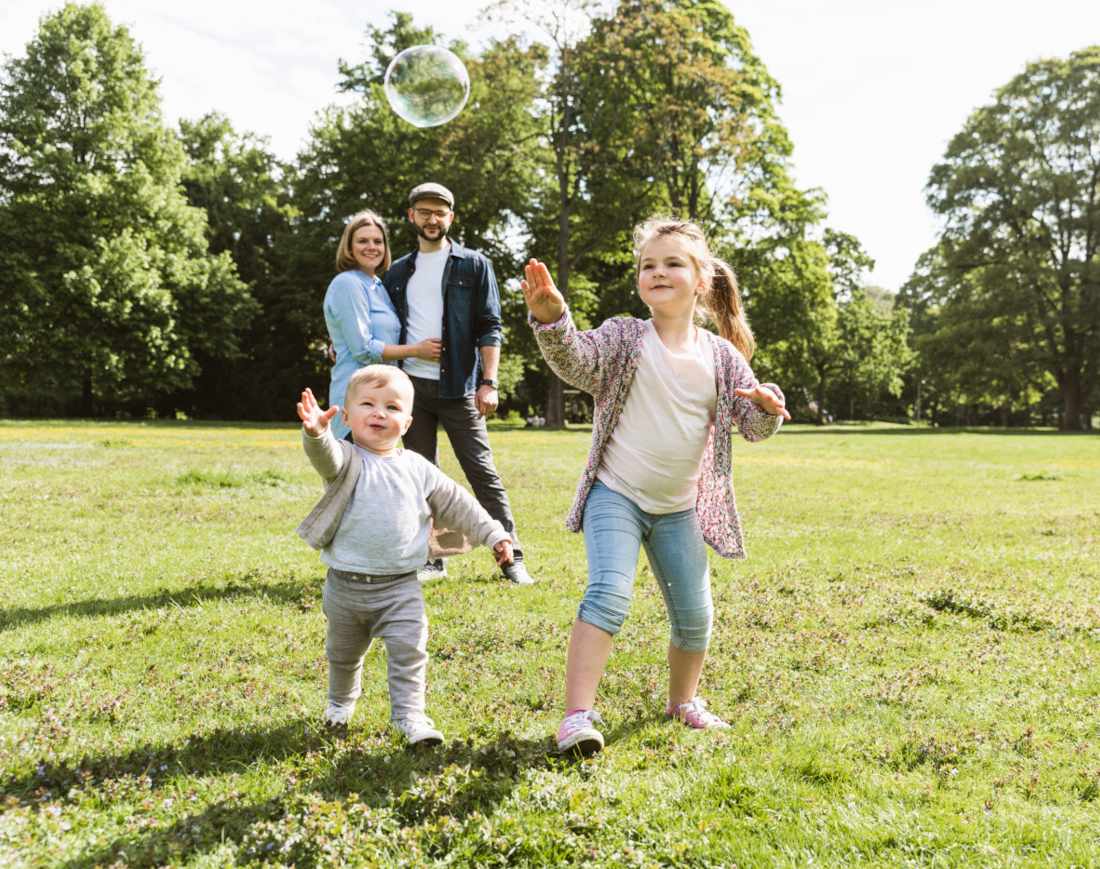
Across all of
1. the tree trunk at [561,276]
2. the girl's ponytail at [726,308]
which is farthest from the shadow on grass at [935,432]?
the girl's ponytail at [726,308]

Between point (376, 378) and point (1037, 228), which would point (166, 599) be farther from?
point (1037, 228)

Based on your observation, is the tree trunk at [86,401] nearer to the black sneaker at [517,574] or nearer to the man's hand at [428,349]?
the man's hand at [428,349]

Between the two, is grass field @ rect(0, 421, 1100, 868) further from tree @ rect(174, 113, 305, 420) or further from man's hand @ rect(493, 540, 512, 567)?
tree @ rect(174, 113, 305, 420)

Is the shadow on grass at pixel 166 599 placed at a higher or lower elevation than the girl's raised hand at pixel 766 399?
lower

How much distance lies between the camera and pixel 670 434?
142 inches

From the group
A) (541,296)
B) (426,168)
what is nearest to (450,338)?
(541,296)

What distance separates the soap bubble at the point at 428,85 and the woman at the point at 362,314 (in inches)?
85.0

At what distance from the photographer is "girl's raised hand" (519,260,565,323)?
10.9ft

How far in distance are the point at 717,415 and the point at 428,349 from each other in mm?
2682

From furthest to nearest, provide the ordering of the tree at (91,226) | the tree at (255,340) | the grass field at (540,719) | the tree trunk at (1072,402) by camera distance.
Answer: the tree trunk at (1072,402)
the tree at (255,340)
the tree at (91,226)
the grass field at (540,719)

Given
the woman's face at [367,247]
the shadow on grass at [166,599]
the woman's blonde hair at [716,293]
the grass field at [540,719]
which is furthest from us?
the woman's face at [367,247]

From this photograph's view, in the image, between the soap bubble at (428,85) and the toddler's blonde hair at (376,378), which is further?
the soap bubble at (428,85)

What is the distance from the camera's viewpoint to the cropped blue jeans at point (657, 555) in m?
3.42

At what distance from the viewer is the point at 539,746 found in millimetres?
3240
